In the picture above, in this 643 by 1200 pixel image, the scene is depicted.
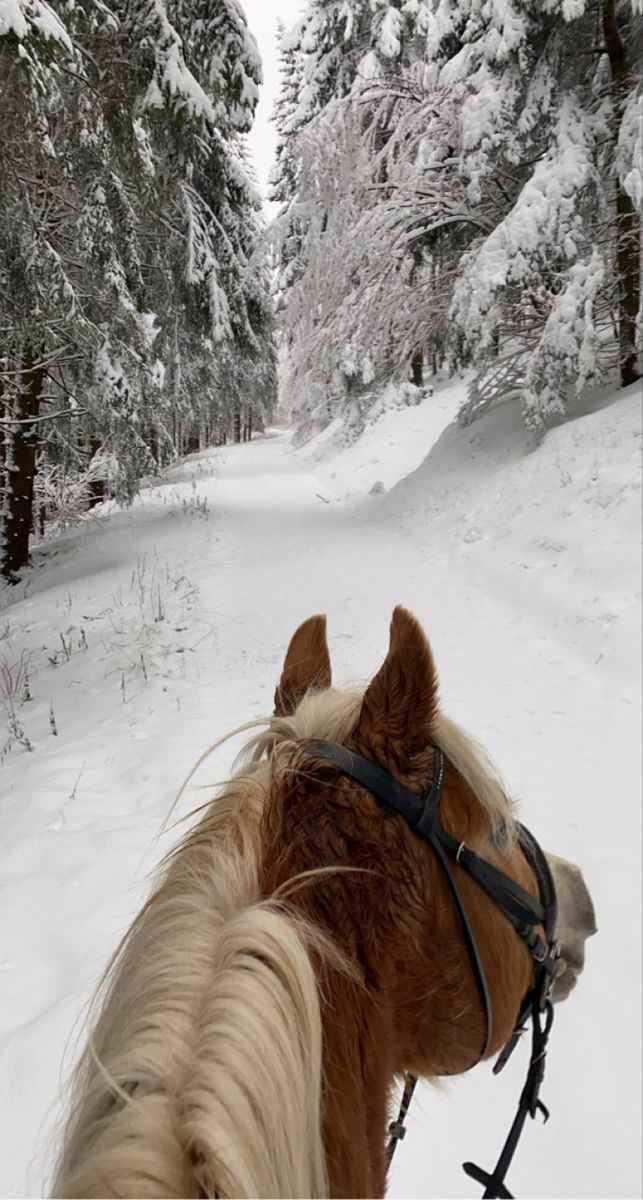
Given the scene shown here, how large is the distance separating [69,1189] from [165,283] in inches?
428

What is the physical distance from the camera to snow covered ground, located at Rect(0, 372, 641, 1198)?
2.13m

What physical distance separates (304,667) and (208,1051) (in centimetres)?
69

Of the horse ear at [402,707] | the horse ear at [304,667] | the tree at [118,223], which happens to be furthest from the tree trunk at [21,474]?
the horse ear at [402,707]

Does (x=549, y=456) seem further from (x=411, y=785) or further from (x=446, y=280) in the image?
(x=411, y=785)

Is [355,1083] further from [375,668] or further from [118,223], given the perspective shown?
[118,223]

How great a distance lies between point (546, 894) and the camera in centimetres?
126

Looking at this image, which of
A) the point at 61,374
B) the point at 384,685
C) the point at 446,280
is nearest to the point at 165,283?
the point at 61,374

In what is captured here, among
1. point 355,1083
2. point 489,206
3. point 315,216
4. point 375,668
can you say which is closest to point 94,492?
point 315,216

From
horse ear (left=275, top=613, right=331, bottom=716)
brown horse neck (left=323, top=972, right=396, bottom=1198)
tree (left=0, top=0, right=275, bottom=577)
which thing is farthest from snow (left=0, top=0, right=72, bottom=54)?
brown horse neck (left=323, top=972, right=396, bottom=1198)

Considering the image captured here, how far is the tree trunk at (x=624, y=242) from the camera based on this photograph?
7.98m

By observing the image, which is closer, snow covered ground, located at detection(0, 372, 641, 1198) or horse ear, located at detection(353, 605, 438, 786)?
horse ear, located at detection(353, 605, 438, 786)

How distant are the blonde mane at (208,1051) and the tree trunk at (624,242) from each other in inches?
351

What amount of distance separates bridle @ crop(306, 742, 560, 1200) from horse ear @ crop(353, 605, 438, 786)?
0.03 m

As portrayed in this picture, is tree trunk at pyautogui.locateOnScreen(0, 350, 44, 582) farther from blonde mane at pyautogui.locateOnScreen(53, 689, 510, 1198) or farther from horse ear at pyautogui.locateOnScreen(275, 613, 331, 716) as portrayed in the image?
blonde mane at pyautogui.locateOnScreen(53, 689, 510, 1198)
